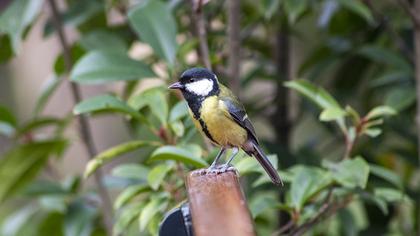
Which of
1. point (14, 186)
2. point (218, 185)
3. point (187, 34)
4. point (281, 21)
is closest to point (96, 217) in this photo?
point (14, 186)

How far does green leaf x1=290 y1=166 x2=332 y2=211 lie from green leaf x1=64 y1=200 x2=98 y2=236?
3.12 feet

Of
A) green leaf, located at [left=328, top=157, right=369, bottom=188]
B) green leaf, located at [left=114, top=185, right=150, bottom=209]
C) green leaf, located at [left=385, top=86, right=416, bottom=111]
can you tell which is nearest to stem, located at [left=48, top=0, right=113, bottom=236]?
green leaf, located at [left=114, top=185, right=150, bottom=209]

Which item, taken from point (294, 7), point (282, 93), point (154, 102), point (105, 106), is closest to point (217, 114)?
point (154, 102)

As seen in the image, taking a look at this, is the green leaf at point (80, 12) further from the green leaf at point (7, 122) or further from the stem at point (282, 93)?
the stem at point (282, 93)

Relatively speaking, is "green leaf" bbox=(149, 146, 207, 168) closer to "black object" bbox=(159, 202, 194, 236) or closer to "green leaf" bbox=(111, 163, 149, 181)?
"green leaf" bbox=(111, 163, 149, 181)

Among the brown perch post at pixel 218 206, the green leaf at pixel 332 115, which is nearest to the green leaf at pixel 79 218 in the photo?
the green leaf at pixel 332 115

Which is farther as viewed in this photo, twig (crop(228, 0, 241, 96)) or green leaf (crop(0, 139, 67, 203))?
green leaf (crop(0, 139, 67, 203))

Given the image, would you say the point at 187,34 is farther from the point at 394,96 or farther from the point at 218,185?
the point at 218,185

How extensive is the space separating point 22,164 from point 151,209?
92cm

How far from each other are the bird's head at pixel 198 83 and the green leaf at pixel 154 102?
87mm

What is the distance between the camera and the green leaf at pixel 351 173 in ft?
7.07

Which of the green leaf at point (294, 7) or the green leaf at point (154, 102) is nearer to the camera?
the green leaf at point (154, 102)

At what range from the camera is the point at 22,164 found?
2.89 metres

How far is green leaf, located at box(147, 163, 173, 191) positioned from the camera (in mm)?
2066
